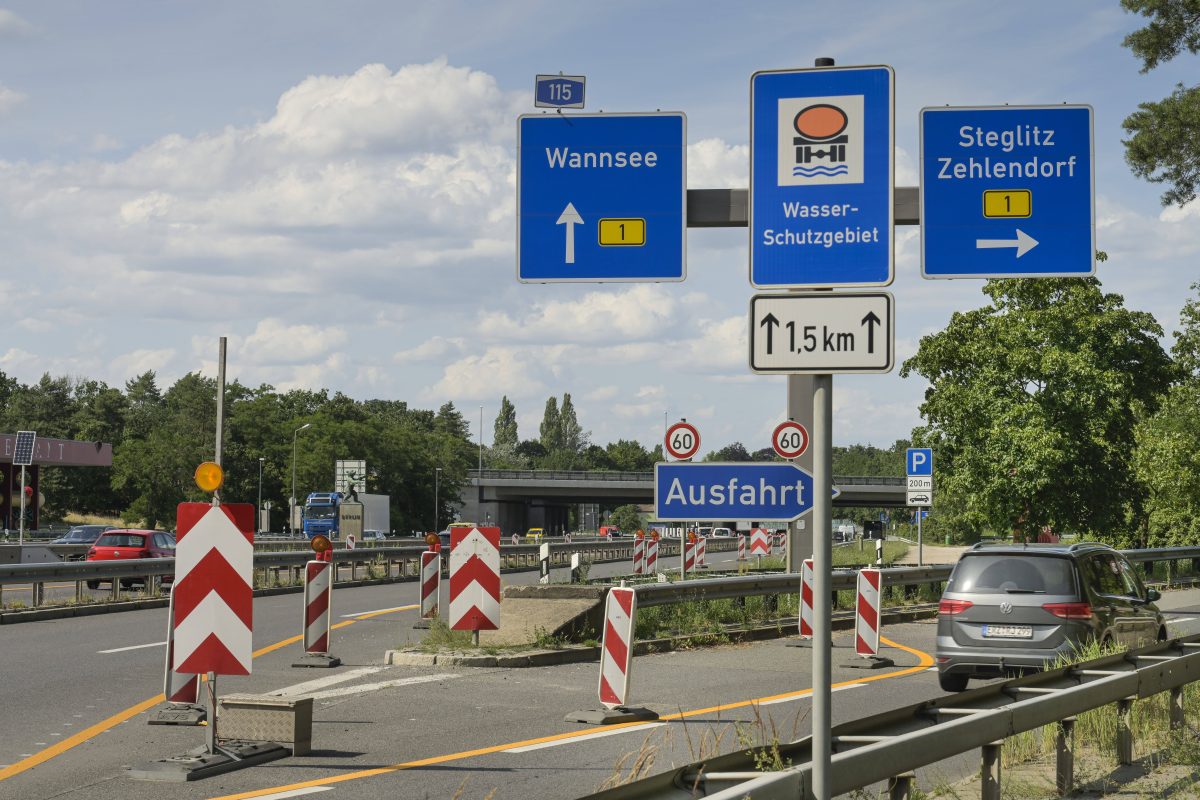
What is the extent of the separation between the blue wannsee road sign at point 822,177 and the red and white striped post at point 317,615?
10503mm

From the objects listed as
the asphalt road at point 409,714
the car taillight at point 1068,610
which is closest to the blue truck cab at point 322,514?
the asphalt road at point 409,714

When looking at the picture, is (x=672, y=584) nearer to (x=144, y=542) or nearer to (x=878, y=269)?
(x=878, y=269)

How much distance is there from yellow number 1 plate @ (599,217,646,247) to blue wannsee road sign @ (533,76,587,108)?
1174mm

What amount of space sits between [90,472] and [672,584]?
12052cm

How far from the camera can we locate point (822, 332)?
5.76 m

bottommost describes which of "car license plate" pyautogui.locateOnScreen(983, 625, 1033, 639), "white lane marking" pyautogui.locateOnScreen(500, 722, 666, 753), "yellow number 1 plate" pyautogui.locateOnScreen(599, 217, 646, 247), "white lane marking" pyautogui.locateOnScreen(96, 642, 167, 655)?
"white lane marking" pyautogui.locateOnScreen(96, 642, 167, 655)

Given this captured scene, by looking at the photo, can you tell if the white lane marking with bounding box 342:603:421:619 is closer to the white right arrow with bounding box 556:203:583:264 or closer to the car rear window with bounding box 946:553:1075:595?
the car rear window with bounding box 946:553:1075:595

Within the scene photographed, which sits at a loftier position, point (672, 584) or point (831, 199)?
point (831, 199)

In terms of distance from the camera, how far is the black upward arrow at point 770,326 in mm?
5766

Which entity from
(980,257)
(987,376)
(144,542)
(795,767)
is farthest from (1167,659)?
(987,376)

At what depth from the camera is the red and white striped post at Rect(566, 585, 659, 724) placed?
12.2 metres

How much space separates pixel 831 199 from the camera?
644cm

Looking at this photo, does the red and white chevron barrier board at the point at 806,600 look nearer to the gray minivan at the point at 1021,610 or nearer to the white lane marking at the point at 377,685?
the gray minivan at the point at 1021,610

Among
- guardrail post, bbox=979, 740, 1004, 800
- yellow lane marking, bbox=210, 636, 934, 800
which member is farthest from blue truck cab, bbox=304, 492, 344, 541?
guardrail post, bbox=979, 740, 1004, 800
